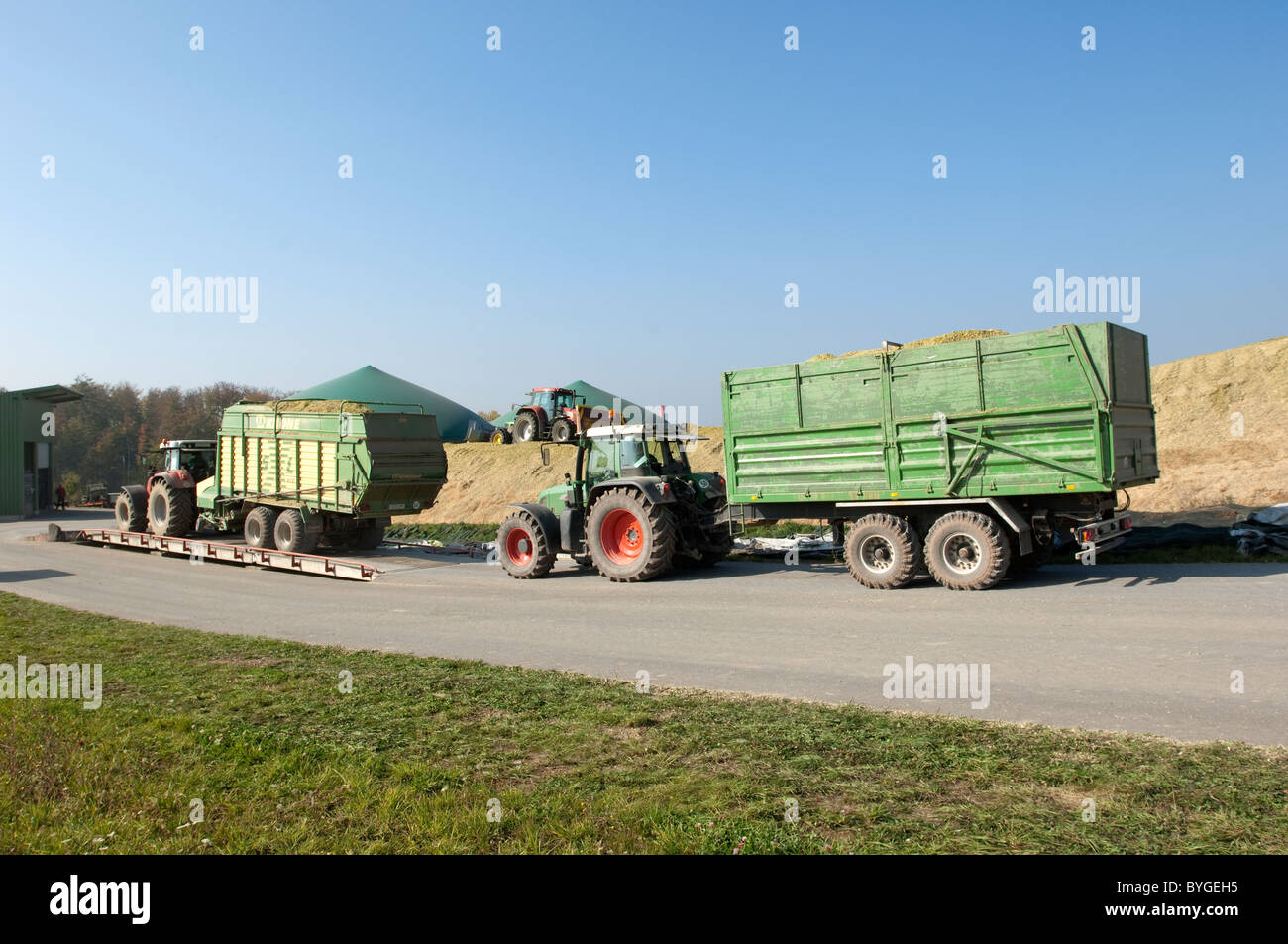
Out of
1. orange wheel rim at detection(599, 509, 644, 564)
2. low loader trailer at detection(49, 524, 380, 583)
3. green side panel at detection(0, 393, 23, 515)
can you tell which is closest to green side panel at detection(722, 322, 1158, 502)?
orange wheel rim at detection(599, 509, 644, 564)

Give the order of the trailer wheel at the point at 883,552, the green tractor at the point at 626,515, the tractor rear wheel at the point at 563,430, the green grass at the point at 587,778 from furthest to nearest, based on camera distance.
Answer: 1. the tractor rear wheel at the point at 563,430
2. the green tractor at the point at 626,515
3. the trailer wheel at the point at 883,552
4. the green grass at the point at 587,778

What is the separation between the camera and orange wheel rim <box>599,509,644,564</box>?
1384 centimetres

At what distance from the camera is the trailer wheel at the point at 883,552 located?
38.1ft

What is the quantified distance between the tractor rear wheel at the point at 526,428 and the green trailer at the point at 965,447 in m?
20.5

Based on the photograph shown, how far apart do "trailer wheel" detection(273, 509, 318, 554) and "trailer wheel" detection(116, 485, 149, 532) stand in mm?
6973

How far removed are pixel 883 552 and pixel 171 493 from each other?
1722 cm

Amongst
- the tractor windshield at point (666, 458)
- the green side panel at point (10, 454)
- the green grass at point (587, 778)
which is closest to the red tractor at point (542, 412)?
the tractor windshield at point (666, 458)

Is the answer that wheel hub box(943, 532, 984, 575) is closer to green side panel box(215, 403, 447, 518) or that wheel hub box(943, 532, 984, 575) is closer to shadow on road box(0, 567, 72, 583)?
green side panel box(215, 403, 447, 518)

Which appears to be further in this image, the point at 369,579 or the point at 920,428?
the point at 369,579

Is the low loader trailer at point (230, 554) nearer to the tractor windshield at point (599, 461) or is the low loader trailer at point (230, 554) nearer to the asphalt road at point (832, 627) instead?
the asphalt road at point (832, 627)
